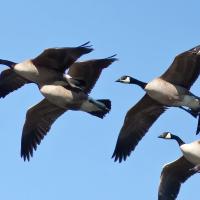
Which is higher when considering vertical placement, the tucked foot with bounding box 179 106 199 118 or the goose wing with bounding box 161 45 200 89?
the goose wing with bounding box 161 45 200 89

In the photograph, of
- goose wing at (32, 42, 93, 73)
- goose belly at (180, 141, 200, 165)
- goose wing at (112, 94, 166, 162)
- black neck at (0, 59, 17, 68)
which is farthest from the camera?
goose wing at (112, 94, 166, 162)

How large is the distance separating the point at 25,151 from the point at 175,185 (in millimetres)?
4438

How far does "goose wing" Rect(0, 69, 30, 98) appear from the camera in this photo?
2633 centimetres

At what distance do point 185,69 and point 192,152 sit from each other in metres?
2.25

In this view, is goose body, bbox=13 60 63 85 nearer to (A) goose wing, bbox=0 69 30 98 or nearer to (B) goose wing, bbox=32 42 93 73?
(B) goose wing, bbox=32 42 93 73

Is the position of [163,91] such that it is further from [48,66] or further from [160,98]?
[48,66]

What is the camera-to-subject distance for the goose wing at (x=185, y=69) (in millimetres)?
23891

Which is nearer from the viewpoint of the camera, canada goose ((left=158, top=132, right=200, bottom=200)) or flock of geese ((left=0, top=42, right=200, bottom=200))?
flock of geese ((left=0, top=42, right=200, bottom=200))

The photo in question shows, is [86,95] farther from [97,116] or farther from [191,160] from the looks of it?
[191,160]

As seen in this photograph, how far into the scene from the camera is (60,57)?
24094mm

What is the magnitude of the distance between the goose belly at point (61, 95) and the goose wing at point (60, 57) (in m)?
0.56

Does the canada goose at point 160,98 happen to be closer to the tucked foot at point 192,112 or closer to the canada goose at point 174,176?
the tucked foot at point 192,112

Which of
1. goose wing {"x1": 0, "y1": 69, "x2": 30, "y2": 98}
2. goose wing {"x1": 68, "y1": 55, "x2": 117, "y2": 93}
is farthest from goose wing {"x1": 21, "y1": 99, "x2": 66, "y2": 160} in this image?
goose wing {"x1": 68, "y1": 55, "x2": 117, "y2": 93}

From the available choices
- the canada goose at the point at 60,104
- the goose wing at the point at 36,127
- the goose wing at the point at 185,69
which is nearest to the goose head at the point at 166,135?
the goose wing at the point at 185,69
